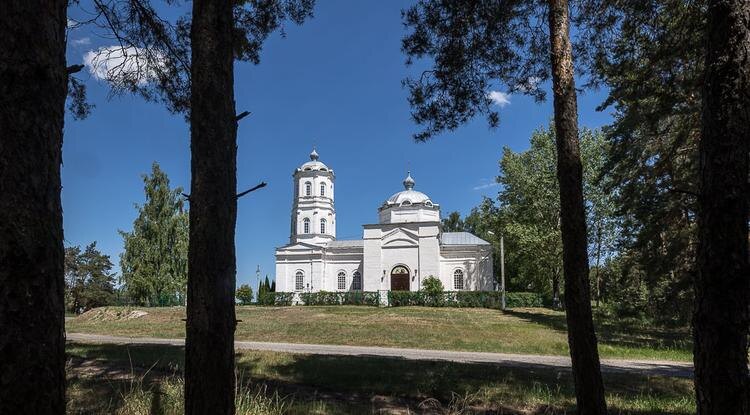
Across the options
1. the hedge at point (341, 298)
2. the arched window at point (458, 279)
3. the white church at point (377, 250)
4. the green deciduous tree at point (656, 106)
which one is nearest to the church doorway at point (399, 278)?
A: the white church at point (377, 250)

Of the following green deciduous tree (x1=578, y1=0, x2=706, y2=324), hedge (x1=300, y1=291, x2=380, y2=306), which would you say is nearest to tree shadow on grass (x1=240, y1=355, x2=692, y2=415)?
green deciduous tree (x1=578, y1=0, x2=706, y2=324)

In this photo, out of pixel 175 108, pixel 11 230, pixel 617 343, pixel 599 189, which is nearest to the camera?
pixel 11 230

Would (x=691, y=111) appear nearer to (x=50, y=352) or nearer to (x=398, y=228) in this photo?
(x=50, y=352)

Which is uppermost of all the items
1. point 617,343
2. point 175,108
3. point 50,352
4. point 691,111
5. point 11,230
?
point 691,111

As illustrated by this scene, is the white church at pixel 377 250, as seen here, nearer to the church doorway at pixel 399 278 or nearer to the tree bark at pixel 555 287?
the church doorway at pixel 399 278

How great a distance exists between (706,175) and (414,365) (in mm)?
7190

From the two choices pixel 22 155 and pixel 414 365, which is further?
pixel 414 365

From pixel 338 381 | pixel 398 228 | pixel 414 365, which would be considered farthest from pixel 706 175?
pixel 398 228

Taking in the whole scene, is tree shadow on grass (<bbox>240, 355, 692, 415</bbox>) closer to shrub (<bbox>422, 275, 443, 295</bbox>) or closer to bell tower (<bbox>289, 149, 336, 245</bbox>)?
shrub (<bbox>422, 275, 443, 295</bbox>)

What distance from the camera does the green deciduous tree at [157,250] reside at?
3662cm

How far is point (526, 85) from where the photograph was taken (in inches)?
292

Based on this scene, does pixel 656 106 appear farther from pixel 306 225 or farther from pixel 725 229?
pixel 306 225

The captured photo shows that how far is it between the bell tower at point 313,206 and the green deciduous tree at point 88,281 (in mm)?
19602

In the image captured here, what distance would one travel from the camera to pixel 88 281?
5212 cm
